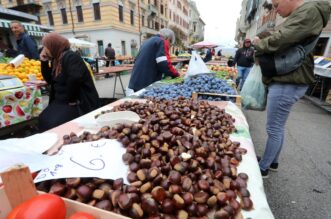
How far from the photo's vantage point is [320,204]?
193cm

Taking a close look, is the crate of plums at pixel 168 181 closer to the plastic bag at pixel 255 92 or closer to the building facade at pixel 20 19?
the plastic bag at pixel 255 92

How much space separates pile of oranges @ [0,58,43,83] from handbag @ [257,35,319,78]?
3474 mm

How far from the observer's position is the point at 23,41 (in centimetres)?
456

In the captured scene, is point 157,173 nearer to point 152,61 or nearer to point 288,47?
point 288,47

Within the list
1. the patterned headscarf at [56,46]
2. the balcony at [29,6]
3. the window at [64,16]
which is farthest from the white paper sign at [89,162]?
the balcony at [29,6]

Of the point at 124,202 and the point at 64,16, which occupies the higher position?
the point at 64,16

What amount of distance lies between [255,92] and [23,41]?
5.10 m

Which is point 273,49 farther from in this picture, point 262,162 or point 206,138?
point 262,162

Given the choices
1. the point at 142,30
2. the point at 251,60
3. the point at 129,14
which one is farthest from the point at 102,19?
the point at 251,60

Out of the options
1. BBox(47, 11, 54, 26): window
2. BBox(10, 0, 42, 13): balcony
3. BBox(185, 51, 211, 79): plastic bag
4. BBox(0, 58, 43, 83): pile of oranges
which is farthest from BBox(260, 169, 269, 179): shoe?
BBox(10, 0, 42, 13): balcony

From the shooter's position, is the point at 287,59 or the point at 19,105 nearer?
the point at 287,59

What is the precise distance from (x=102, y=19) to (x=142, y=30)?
20.5 ft

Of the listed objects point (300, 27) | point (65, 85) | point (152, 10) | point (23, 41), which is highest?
point (152, 10)

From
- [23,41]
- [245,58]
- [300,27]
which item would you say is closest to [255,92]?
[300,27]
